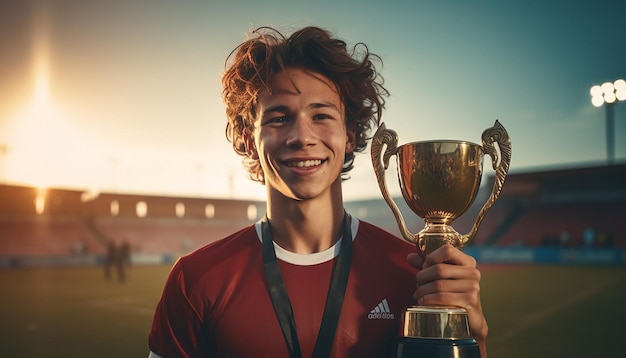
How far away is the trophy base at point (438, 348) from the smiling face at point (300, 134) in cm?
71

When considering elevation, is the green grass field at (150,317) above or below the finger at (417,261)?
below

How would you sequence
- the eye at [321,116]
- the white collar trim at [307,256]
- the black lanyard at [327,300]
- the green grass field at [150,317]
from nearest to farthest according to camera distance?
the black lanyard at [327,300], the eye at [321,116], the white collar trim at [307,256], the green grass field at [150,317]

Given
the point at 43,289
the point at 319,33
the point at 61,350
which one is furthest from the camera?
the point at 43,289

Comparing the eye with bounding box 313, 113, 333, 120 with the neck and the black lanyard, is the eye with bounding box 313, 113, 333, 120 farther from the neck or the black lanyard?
the black lanyard

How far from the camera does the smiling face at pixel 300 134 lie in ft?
6.74

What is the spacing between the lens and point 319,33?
92.8 inches

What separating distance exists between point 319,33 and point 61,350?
8.51 m

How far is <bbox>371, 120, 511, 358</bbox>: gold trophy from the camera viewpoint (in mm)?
1711

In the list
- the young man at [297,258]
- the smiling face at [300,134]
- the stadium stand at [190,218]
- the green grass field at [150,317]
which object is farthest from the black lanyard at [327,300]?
the stadium stand at [190,218]

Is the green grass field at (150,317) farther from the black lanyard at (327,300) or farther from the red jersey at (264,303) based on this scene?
the black lanyard at (327,300)

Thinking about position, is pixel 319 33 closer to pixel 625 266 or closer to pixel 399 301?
pixel 399 301

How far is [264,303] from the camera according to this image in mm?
2111

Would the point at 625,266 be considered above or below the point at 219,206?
below

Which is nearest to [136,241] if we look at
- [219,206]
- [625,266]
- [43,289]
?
[219,206]
